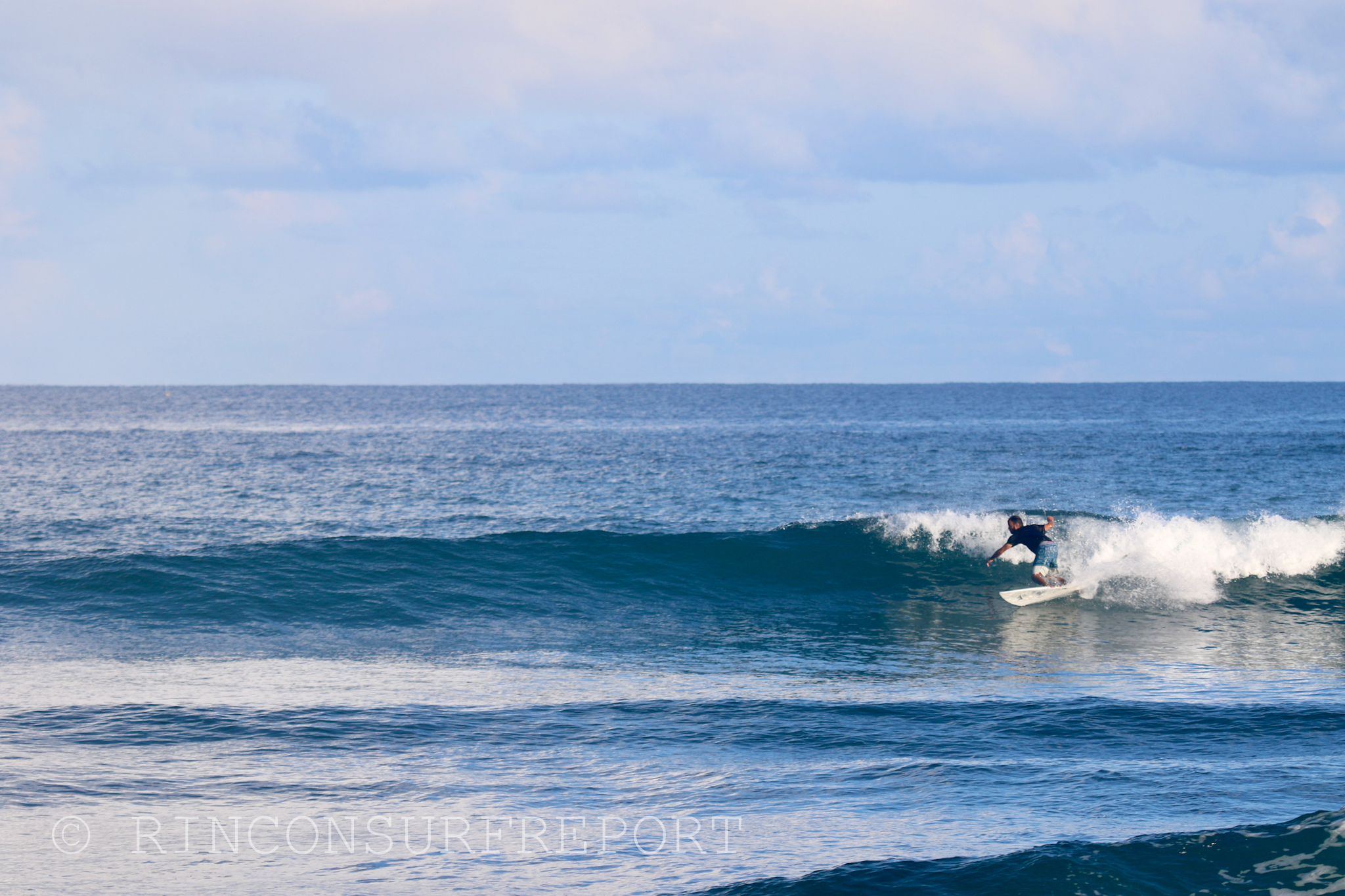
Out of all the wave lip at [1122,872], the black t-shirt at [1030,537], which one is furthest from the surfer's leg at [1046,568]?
the wave lip at [1122,872]

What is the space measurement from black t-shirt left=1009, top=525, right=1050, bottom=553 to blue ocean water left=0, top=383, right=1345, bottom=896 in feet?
3.81

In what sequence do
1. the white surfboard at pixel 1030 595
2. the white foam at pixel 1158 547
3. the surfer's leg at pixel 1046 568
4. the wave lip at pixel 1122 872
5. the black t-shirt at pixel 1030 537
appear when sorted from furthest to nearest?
the white foam at pixel 1158 547 < the surfer's leg at pixel 1046 568 < the black t-shirt at pixel 1030 537 < the white surfboard at pixel 1030 595 < the wave lip at pixel 1122 872

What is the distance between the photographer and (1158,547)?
68.5 feet

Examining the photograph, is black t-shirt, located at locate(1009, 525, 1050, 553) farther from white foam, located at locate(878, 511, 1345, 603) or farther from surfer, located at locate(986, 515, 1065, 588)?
white foam, located at locate(878, 511, 1345, 603)

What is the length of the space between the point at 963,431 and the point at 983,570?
58.9 metres

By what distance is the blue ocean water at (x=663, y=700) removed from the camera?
7418mm

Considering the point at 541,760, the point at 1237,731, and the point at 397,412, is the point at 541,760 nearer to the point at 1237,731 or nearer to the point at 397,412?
the point at 1237,731

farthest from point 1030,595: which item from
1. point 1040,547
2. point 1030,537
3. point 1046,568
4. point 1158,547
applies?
point 1158,547

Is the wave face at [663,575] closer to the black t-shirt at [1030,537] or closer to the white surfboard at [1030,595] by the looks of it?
the white surfboard at [1030,595]

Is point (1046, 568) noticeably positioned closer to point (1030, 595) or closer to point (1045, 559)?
point (1045, 559)

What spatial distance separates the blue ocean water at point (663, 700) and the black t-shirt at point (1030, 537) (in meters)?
1.16

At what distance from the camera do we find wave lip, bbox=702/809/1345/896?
680cm

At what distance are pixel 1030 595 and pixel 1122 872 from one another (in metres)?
12.1

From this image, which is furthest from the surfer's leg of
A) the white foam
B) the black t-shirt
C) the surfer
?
the white foam
